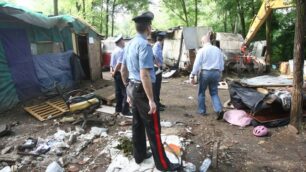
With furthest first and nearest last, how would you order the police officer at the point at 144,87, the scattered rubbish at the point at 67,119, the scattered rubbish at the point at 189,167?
the scattered rubbish at the point at 67,119 → the scattered rubbish at the point at 189,167 → the police officer at the point at 144,87

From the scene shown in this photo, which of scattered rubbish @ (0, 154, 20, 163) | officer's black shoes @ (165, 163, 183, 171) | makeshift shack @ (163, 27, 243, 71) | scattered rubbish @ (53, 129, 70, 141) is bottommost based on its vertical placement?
scattered rubbish @ (0, 154, 20, 163)

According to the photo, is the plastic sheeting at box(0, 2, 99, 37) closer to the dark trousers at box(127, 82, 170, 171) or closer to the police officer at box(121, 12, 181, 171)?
the police officer at box(121, 12, 181, 171)

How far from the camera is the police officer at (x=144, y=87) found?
3145mm

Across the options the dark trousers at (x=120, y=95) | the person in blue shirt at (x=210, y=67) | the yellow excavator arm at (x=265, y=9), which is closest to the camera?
the person in blue shirt at (x=210, y=67)

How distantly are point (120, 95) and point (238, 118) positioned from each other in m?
2.83

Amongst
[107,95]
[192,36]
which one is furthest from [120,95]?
[192,36]

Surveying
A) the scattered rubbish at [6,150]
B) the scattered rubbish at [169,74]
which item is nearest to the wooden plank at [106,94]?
the scattered rubbish at [6,150]

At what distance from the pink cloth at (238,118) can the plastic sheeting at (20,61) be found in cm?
597

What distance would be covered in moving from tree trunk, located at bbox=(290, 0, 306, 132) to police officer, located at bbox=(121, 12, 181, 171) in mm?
2980

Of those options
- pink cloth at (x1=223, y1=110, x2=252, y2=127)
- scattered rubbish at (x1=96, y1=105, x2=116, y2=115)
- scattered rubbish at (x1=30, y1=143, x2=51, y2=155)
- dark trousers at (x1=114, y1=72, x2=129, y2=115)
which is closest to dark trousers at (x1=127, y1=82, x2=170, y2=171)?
scattered rubbish at (x1=30, y1=143, x2=51, y2=155)

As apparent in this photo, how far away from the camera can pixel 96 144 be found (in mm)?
4973

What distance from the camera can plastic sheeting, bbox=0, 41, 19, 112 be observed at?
7363 mm

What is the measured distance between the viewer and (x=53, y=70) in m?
9.57

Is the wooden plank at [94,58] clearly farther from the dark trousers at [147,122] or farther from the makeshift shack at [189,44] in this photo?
the dark trousers at [147,122]
